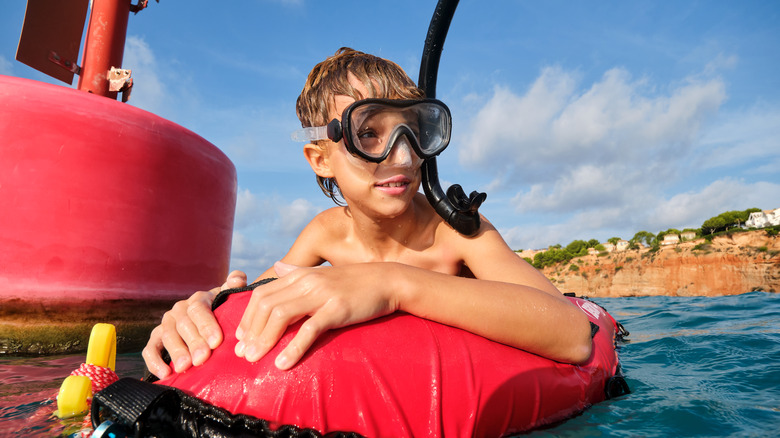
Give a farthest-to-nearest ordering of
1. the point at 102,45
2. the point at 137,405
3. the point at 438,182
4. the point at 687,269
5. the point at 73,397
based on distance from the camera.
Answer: the point at 687,269 < the point at 102,45 < the point at 438,182 < the point at 73,397 < the point at 137,405

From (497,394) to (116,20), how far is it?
5.41 metres

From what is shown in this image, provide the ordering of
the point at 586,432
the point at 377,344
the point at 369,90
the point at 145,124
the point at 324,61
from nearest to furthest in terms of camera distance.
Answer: the point at 377,344 < the point at 586,432 < the point at 369,90 < the point at 324,61 < the point at 145,124

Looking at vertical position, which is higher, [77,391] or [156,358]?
[156,358]

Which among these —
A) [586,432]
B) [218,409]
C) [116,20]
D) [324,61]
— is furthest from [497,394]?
[116,20]

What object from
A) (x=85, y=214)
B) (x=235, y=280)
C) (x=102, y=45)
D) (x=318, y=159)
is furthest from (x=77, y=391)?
(x=102, y=45)

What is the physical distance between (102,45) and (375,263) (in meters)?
4.77

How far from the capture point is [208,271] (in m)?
4.28

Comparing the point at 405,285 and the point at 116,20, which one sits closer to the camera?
the point at 405,285

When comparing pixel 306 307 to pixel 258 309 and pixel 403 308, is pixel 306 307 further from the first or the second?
pixel 403 308

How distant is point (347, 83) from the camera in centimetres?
210

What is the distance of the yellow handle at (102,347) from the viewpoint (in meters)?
1.61

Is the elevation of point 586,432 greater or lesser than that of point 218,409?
lesser

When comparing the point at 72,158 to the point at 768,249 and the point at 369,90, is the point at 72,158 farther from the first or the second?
the point at 768,249

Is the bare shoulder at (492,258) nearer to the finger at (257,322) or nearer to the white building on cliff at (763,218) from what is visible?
the finger at (257,322)
